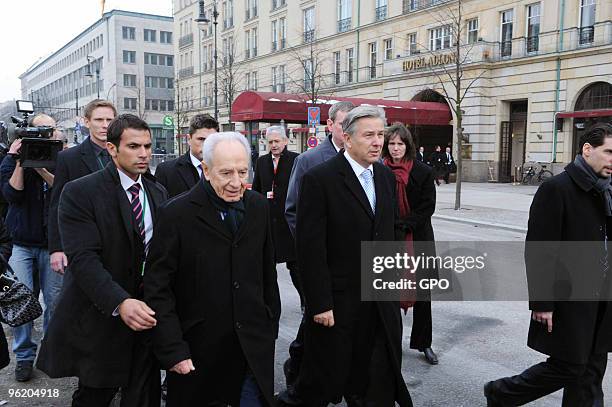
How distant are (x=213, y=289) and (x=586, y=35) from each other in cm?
2647

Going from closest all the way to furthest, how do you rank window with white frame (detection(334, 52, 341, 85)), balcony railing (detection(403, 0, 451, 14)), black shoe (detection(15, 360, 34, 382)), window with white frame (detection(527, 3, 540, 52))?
black shoe (detection(15, 360, 34, 382)), window with white frame (detection(527, 3, 540, 52)), balcony railing (detection(403, 0, 451, 14)), window with white frame (detection(334, 52, 341, 85))

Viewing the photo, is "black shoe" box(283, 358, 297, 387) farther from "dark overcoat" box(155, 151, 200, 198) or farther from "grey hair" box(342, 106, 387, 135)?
"grey hair" box(342, 106, 387, 135)

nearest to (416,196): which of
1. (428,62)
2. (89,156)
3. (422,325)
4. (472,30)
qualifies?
(422,325)

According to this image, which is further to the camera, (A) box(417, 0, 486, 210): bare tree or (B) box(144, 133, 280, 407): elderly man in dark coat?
(A) box(417, 0, 486, 210): bare tree

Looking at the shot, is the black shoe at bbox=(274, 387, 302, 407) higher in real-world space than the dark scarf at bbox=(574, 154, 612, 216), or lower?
lower

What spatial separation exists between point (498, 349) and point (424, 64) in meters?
27.2

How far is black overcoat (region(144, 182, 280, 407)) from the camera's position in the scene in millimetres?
2785

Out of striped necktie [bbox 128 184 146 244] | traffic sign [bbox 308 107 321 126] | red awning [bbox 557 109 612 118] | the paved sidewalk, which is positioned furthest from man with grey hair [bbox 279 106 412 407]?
red awning [bbox 557 109 612 118]

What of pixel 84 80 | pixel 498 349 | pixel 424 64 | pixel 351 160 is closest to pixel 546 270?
pixel 351 160

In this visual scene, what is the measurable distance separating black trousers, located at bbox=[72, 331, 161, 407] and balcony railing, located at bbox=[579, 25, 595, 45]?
26393mm

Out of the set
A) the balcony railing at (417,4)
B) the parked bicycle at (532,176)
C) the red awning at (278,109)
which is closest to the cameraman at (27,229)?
the red awning at (278,109)

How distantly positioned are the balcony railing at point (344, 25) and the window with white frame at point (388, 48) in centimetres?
424

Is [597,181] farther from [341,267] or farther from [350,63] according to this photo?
[350,63]

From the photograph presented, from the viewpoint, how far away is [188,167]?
4832mm
